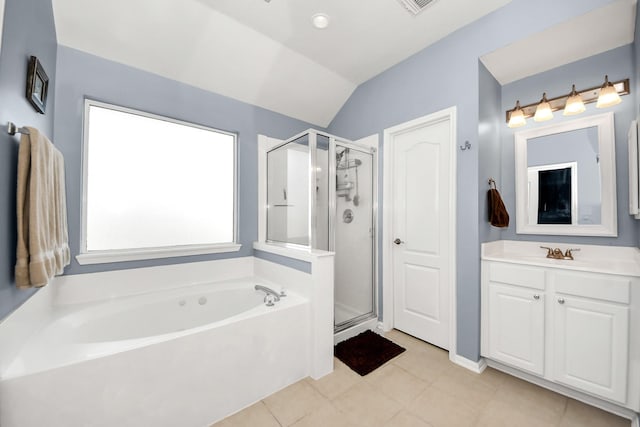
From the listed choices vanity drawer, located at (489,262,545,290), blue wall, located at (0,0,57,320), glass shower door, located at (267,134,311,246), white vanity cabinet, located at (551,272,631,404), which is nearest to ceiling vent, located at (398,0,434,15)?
glass shower door, located at (267,134,311,246)

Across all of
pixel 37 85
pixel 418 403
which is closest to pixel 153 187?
pixel 37 85

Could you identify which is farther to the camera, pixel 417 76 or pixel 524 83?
pixel 417 76

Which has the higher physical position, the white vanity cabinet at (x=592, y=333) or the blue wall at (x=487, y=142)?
the blue wall at (x=487, y=142)

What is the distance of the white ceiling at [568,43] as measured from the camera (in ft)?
5.13

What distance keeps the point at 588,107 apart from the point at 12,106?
3.61 metres

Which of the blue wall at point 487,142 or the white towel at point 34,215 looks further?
the blue wall at point 487,142

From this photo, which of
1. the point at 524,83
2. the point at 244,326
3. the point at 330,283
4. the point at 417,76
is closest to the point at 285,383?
the point at 244,326

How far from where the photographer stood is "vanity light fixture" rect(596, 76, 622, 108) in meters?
1.66

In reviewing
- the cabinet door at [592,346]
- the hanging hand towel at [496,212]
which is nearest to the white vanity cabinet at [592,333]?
the cabinet door at [592,346]

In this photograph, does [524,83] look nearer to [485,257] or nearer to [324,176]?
[485,257]

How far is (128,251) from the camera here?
206 centimetres

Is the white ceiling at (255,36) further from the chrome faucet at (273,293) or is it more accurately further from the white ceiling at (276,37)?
the chrome faucet at (273,293)

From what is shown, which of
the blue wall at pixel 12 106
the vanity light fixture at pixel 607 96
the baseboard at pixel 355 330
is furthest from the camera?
the baseboard at pixel 355 330

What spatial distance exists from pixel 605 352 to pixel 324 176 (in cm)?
224
